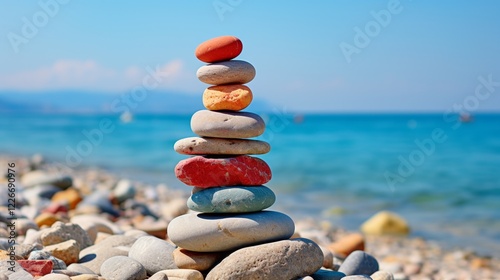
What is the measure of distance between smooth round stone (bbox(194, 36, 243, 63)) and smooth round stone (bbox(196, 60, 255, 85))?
65 millimetres

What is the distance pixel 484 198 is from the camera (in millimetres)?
16844

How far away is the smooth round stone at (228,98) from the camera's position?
537cm

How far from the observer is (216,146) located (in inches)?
209

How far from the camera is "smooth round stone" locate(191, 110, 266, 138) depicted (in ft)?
17.2

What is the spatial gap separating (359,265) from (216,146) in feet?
7.37

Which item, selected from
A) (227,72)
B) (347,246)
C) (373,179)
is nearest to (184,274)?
(227,72)

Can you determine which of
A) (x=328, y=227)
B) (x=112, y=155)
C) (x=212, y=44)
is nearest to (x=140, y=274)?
(x=212, y=44)

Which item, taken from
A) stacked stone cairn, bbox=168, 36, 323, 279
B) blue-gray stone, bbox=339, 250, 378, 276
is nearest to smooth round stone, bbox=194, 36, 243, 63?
stacked stone cairn, bbox=168, 36, 323, 279

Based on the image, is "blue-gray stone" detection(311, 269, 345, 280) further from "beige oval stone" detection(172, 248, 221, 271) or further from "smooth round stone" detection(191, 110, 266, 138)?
"smooth round stone" detection(191, 110, 266, 138)

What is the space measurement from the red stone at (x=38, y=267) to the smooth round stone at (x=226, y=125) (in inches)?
69.7

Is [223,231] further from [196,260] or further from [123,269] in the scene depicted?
[123,269]

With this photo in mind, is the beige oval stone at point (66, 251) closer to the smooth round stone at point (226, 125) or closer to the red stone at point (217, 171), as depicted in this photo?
the red stone at point (217, 171)

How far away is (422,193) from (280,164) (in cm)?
954

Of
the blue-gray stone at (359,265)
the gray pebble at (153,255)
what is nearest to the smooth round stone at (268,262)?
the gray pebble at (153,255)
